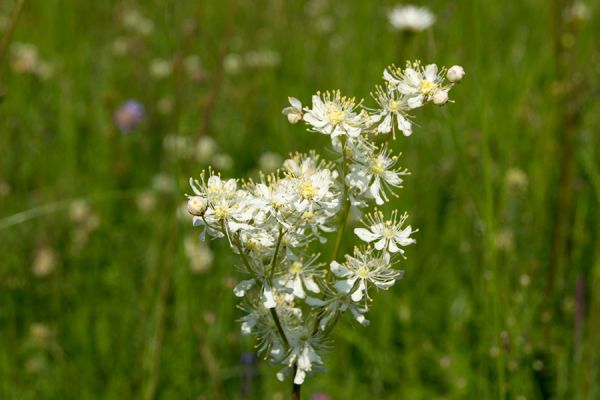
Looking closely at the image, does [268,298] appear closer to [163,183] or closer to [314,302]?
[314,302]

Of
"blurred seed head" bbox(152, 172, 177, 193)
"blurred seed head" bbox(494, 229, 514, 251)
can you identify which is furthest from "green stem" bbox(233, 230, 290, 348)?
"blurred seed head" bbox(152, 172, 177, 193)

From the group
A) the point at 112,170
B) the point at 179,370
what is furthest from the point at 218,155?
the point at 179,370

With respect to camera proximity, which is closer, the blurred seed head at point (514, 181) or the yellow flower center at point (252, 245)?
the yellow flower center at point (252, 245)

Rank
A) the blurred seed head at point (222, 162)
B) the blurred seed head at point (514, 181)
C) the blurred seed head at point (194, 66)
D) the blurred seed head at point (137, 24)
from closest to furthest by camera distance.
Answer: the blurred seed head at point (514, 181) < the blurred seed head at point (222, 162) < the blurred seed head at point (194, 66) < the blurred seed head at point (137, 24)

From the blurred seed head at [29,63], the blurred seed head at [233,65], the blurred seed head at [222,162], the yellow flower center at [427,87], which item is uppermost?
the blurred seed head at [233,65]

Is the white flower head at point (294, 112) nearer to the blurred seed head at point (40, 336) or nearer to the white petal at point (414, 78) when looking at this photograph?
the white petal at point (414, 78)

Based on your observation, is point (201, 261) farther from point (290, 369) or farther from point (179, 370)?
point (290, 369)

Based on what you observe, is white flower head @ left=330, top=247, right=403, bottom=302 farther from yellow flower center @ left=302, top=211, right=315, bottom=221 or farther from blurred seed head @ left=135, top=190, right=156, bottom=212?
blurred seed head @ left=135, top=190, right=156, bottom=212

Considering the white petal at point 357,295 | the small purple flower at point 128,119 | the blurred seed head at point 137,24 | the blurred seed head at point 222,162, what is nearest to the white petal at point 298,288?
the white petal at point 357,295
